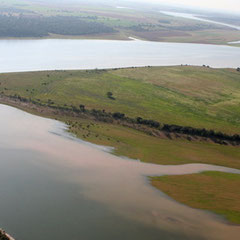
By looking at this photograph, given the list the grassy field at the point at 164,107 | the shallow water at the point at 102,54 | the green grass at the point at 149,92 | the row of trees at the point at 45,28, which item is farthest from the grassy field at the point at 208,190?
the row of trees at the point at 45,28

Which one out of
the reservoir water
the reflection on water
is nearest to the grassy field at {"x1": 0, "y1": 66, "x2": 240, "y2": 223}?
the reservoir water

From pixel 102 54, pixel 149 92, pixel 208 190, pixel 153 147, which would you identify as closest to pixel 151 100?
pixel 149 92

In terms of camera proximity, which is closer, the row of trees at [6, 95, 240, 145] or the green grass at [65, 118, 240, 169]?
the green grass at [65, 118, 240, 169]

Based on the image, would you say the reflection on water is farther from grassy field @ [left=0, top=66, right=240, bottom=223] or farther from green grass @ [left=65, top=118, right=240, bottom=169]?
grassy field @ [left=0, top=66, right=240, bottom=223]

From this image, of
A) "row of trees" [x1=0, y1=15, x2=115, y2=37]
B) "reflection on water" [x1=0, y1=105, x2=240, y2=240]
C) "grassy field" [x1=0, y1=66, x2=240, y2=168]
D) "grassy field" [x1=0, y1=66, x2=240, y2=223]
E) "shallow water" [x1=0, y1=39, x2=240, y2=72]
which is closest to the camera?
"reflection on water" [x1=0, y1=105, x2=240, y2=240]

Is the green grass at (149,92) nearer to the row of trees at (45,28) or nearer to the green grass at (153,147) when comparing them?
the green grass at (153,147)

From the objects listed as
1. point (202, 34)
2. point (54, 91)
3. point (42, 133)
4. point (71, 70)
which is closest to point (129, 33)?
point (202, 34)
